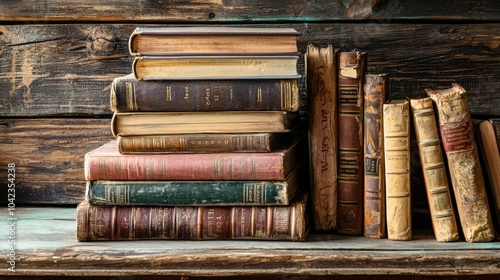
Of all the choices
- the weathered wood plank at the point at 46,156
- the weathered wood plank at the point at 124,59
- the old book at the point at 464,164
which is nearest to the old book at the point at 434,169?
the old book at the point at 464,164

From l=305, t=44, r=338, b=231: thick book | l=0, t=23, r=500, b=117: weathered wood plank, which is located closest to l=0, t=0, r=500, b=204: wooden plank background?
l=0, t=23, r=500, b=117: weathered wood plank

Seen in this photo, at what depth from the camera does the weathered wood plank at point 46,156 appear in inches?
54.1

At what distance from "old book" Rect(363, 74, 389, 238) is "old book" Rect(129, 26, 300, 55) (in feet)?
0.47

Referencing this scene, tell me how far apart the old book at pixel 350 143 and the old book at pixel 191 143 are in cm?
13

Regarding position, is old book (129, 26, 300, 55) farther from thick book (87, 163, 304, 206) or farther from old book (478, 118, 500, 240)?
old book (478, 118, 500, 240)

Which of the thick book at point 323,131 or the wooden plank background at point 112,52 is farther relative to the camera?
the wooden plank background at point 112,52

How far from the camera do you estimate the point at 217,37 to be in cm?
107

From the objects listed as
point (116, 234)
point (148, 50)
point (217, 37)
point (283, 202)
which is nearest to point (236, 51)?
point (217, 37)

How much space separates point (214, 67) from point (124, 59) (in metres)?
0.34

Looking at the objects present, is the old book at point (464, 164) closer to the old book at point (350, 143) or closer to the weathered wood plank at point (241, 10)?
the old book at point (350, 143)

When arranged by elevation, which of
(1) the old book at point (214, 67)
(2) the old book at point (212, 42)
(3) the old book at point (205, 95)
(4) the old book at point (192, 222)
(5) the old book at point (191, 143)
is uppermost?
(2) the old book at point (212, 42)

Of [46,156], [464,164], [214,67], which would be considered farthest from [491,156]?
[46,156]

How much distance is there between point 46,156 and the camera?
4.53 feet

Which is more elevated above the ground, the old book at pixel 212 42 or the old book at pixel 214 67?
the old book at pixel 212 42
